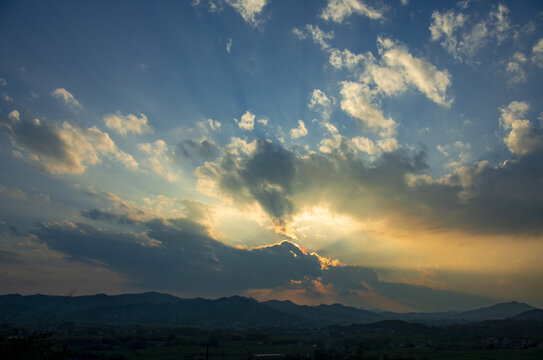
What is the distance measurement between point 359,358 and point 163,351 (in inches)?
4663

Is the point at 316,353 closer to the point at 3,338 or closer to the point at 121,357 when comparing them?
the point at 121,357

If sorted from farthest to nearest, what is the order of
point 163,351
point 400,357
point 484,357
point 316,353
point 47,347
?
point 163,351 < point 316,353 < point 400,357 < point 484,357 < point 47,347

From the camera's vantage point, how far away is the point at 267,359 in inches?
6880

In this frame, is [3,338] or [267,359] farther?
[267,359]

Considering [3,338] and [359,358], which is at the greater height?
[3,338]

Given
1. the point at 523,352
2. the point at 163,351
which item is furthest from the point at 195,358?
the point at 523,352

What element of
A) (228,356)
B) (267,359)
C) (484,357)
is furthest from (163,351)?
(484,357)

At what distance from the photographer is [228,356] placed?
189875 millimetres

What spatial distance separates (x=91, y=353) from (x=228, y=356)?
77.8m

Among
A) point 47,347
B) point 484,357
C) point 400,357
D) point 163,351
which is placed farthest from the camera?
point 163,351

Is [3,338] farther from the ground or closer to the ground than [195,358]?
farther from the ground

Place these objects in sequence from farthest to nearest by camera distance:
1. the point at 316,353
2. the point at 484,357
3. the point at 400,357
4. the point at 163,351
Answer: the point at 163,351 < the point at 316,353 < the point at 400,357 < the point at 484,357

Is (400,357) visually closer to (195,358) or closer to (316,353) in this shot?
(316,353)

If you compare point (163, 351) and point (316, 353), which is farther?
point (163, 351)
